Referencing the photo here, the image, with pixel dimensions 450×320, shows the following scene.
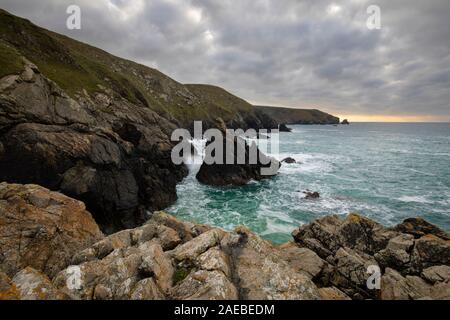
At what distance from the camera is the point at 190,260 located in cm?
927

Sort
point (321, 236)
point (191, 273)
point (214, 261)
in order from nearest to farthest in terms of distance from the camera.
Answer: point (191, 273) < point (214, 261) < point (321, 236)

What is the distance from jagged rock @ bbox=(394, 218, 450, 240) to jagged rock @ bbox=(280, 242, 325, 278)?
29.7 ft

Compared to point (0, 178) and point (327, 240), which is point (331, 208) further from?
point (0, 178)

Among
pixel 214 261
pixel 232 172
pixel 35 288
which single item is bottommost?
pixel 232 172

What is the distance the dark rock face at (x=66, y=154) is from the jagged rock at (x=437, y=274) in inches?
954

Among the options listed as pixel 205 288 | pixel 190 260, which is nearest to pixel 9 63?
pixel 190 260

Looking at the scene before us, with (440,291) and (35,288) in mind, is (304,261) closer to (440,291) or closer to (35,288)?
(440,291)

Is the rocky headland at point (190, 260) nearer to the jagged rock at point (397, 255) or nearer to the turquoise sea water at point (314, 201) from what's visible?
the jagged rock at point (397, 255)

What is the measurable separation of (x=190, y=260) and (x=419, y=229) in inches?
658

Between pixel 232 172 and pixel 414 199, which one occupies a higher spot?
pixel 232 172

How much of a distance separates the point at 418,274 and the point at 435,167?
6073 cm

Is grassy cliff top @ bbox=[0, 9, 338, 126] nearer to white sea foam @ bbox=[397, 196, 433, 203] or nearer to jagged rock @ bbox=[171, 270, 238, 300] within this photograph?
jagged rock @ bbox=[171, 270, 238, 300]

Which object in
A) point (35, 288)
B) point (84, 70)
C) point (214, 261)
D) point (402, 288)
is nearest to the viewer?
point (35, 288)
